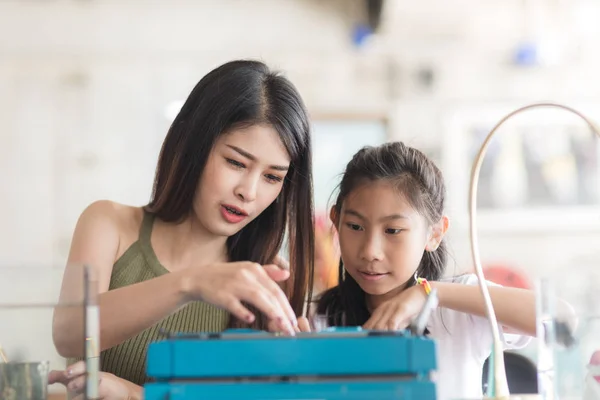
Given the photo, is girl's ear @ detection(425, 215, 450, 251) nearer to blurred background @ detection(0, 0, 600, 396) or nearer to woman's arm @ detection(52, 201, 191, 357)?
woman's arm @ detection(52, 201, 191, 357)

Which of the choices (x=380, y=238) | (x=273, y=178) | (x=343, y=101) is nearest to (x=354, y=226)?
(x=380, y=238)

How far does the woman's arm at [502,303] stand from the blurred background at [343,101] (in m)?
2.43

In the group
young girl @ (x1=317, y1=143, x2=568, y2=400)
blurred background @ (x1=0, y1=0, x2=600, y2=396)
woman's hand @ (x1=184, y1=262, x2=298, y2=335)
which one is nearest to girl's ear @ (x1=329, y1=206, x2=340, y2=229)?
young girl @ (x1=317, y1=143, x2=568, y2=400)

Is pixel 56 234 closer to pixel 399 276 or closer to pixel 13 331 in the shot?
pixel 399 276

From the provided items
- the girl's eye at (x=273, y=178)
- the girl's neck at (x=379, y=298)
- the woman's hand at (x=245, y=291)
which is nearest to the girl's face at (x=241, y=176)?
the girl's eye at (x=273, y=178)

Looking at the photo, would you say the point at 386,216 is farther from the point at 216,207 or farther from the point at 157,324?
the point at 157,324

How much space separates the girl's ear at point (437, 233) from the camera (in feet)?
4.34

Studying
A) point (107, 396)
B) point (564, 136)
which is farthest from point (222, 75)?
point (564, 136)

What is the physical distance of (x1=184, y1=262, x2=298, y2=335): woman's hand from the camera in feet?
2.41

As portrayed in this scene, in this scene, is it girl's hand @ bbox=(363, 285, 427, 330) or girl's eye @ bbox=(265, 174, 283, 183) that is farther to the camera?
girl's eye @ bbox=(265, 174, 283, 183)

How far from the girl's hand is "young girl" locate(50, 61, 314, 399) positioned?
162 millimetres

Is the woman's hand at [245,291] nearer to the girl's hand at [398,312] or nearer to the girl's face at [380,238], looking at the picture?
the girl's hand at [398,312]

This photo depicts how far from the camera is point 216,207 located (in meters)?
1.18

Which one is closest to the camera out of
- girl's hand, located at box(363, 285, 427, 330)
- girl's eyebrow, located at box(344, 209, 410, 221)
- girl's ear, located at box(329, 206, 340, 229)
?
girl's hand, located at box(363, 285, 427, 330)
